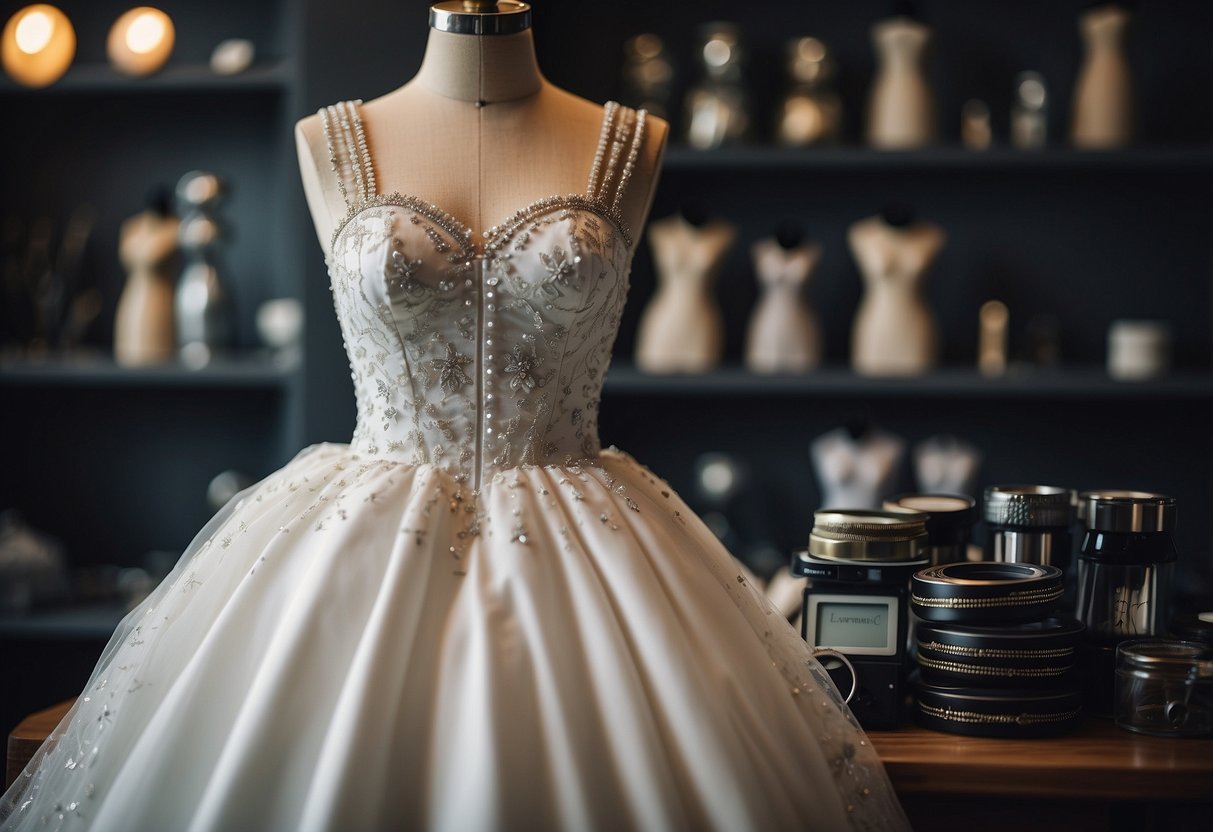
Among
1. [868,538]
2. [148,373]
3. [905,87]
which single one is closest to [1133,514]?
[868,538]

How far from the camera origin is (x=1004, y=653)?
1.20 m

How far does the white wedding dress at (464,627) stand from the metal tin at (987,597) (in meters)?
0.14

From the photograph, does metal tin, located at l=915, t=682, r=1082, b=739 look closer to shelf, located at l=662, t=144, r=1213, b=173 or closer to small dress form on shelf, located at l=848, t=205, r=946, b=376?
small dress form on shelf, located at l=848, t=205, r=946, b=376

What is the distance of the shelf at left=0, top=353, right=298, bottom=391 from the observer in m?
2.59

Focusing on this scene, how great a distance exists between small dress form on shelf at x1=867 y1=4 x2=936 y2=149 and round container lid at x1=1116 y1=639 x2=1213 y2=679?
1.60 m

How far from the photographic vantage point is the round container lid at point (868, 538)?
1.27m

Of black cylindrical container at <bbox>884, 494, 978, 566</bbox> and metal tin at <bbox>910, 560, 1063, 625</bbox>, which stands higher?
black cylindrical container at <bbox>884, 494, 978, 566</bbox>

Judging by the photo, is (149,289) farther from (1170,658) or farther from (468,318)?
(1170,658)

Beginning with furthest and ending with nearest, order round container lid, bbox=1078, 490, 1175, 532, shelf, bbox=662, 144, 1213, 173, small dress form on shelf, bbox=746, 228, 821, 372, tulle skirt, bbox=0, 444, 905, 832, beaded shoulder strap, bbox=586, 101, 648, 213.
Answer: small dress form on shelf, bbox=746, 228, 821, 372 < shelf, bbox=662, 144, 1213, 173 < beaded shoulder strap, bbox=586, 101, 648, 213 < round container lid, bbox=1078, 490, 1175, 532 < tulle skirt, bbox=0, 444, 905, 832

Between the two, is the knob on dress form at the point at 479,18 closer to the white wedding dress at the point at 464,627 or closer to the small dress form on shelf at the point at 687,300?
the white wedding dress at the point at 464,627

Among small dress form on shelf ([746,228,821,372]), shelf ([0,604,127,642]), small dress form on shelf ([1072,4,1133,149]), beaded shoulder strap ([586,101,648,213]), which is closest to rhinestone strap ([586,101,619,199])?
beaded shoulder strap ([586,101,648,213])

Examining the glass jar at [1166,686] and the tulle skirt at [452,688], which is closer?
the tulle skirt at [452,688]

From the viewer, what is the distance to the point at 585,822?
97cm

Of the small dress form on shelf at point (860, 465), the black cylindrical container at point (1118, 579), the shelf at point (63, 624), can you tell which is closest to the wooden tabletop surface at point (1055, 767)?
the black cylindrical container at point (1118, 579)
